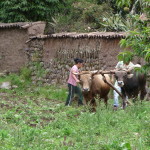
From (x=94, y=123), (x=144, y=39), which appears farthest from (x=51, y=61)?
(x=144, y=39)

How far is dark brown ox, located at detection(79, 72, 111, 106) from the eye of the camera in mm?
13227

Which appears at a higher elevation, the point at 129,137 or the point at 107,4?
the point at 107,4

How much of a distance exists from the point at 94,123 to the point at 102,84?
4.08 meters

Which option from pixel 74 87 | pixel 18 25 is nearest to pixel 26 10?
pixel 18 25

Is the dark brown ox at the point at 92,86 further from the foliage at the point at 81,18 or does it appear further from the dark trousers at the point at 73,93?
the foliage at the point at 81,18

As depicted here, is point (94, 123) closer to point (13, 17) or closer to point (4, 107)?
point (4, 107)

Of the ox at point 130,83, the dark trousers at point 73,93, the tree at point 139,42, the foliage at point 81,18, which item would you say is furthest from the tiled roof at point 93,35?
the tree at point 139,42

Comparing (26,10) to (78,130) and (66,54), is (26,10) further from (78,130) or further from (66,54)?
(78,130)

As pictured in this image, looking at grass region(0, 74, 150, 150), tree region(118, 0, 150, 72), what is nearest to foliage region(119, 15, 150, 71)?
tree region(118, 0, 150, 72)

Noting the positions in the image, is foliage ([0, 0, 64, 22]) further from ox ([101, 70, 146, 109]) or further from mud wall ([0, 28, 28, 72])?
ox ([101, 70, 146, 109])

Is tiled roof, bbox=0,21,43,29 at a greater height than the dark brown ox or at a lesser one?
greater

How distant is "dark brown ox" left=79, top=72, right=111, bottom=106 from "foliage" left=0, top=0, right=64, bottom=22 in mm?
10630

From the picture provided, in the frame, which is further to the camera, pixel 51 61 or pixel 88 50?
pixel 51 61

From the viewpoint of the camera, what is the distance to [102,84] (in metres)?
13.9
